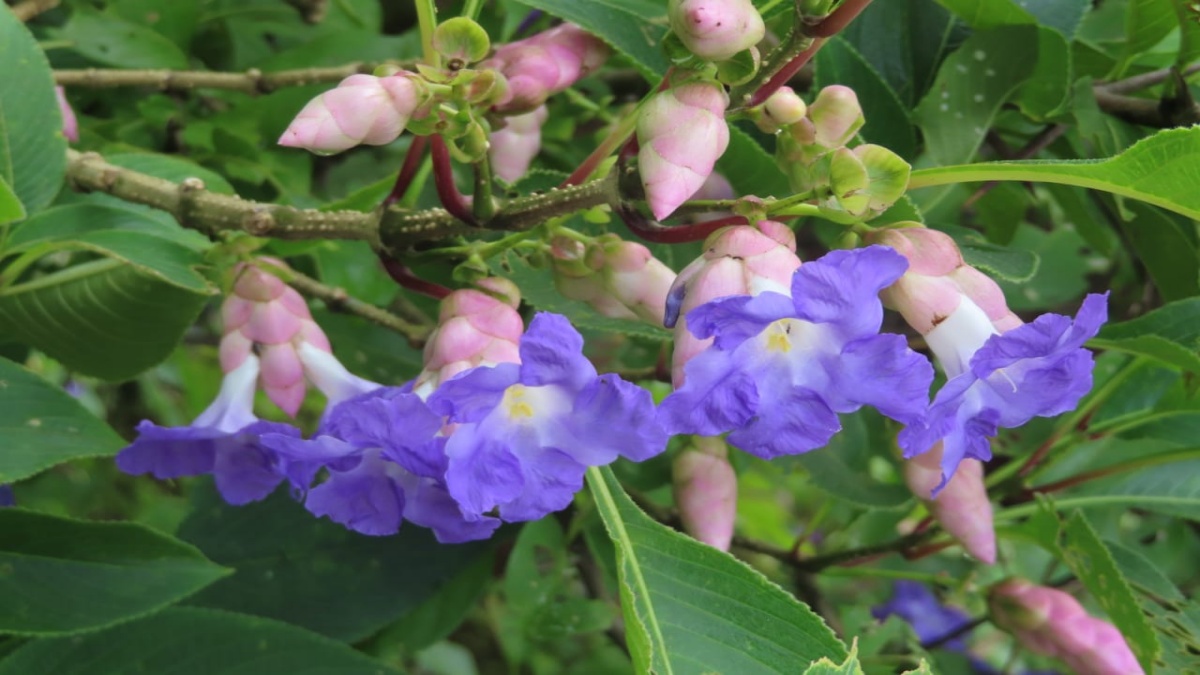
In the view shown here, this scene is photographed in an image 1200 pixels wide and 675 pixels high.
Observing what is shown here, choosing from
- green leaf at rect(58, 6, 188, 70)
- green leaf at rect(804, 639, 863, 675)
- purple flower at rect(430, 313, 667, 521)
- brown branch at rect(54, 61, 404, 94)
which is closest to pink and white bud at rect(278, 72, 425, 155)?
purple flower at rect(430, 313, 667, 521)

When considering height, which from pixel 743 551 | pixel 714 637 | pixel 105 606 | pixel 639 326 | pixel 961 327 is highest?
pixel 961 327

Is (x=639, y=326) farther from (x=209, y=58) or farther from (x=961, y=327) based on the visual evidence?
(x=209, y=58)

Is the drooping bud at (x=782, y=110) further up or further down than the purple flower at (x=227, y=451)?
further up

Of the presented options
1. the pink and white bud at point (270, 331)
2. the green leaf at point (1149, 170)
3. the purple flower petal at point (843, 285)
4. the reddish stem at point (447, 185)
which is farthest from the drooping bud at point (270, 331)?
the green leaf at point (1149, 170)

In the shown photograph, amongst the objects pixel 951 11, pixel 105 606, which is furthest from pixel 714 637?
pixel 951 11

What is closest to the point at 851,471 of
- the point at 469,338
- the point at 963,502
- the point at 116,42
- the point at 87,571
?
the point at 963,502

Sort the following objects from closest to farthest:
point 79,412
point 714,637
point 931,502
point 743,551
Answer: point 714,637, point 79,412, point 931,502, point 743,551

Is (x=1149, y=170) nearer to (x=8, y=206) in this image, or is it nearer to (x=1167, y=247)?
(x=1167, y=247)

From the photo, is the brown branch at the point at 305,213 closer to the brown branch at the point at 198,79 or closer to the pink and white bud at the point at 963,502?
the brown branch at the point at 198,79
